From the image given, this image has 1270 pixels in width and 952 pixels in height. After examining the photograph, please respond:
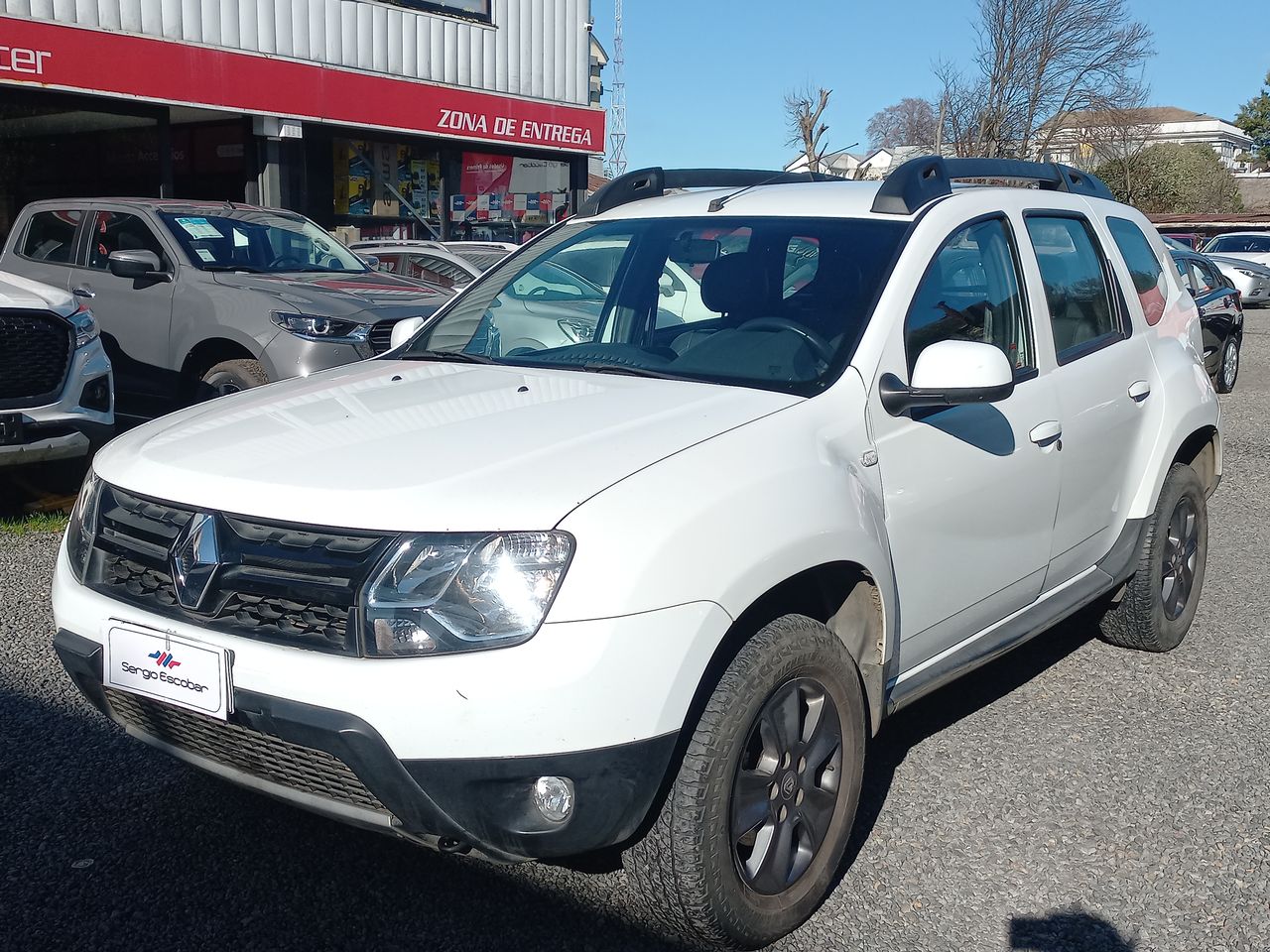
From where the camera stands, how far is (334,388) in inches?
132

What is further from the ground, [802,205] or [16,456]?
[802,205]

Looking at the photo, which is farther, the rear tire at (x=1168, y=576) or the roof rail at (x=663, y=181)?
the rear tire at (x=1168, y=576)

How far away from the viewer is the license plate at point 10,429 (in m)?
5.80

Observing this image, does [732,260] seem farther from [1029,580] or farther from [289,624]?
[289,624]

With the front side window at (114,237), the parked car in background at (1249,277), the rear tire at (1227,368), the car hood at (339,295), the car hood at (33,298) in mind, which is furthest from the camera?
the parked car in background at (1249,277)

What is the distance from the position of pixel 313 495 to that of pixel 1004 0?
116 ft

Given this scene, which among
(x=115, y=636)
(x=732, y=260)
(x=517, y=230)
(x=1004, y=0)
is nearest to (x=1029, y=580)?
(x=732, y=260)

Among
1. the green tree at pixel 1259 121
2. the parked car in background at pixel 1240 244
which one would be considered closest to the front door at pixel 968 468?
the parked car in background at pixel 1240 244

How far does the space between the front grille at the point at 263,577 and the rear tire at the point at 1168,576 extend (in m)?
3.15

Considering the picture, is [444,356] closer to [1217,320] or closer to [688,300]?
[688,300]

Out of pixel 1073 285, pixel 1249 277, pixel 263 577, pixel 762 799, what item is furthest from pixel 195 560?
pixel 1249 277

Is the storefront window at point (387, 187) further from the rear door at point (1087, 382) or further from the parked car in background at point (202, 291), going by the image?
the rear door at point (1087, 382)

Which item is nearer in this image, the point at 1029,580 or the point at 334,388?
the point at 334,388

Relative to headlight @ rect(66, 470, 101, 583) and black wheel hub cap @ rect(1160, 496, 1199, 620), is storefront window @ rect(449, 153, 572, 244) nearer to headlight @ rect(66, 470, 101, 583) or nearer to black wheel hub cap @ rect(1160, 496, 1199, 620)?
black wheel hub cap @ rect(1160, 496, 1199, 620)
